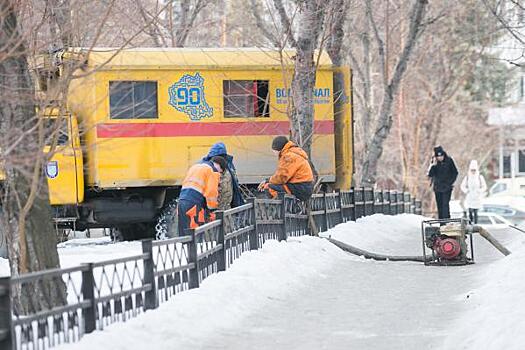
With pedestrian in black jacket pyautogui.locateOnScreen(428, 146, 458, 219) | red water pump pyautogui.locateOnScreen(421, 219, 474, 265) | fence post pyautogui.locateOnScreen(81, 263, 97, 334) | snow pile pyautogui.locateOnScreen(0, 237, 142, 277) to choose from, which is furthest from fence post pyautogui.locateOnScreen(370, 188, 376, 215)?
fence post pyautogui.locateOnScreen(81, 263, 97, 334)

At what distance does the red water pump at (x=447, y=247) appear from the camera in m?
16.4

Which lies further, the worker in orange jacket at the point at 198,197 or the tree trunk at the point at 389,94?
the tree trunk at the point at 389,94

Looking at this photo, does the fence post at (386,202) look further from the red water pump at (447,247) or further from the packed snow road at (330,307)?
the red water pump at (447,247)

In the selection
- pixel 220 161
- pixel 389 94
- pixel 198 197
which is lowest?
pixel 198 197

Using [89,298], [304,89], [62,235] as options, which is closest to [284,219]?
[304,89]

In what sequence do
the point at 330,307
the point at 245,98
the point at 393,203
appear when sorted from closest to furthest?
the point at 330,307, the point at 245,98, the point at 393,203

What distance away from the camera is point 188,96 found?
20547 mm

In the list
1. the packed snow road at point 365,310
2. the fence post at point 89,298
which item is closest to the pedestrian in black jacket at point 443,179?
the packed snow road at point 365,310

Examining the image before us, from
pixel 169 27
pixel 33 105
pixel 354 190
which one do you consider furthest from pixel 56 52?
pixel 169 27

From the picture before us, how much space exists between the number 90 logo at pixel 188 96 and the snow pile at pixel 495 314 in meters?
7.50

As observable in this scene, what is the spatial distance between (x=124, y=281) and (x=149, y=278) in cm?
28

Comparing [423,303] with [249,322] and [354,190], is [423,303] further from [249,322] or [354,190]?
[354,190]

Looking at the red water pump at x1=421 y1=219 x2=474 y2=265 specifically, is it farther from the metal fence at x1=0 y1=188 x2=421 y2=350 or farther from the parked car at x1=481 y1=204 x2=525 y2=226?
the parked car at x1=481 y1=204 x2=525 y2=226

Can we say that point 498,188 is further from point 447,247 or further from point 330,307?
point 330,307
